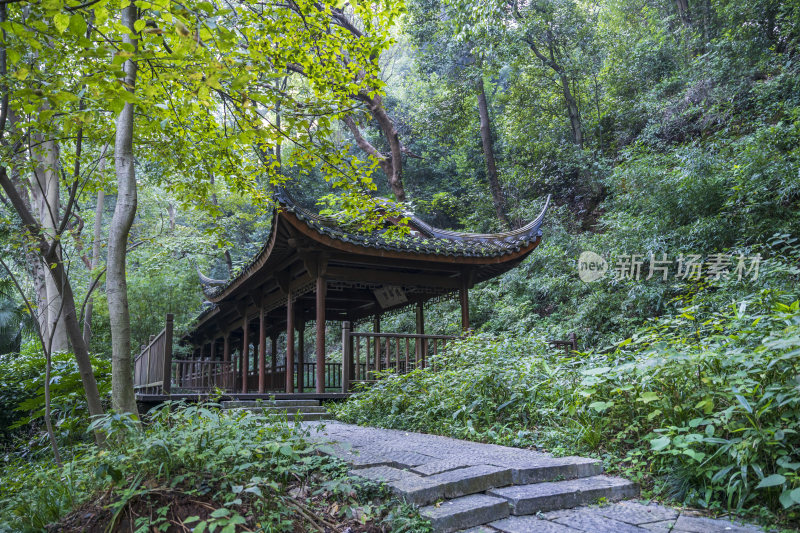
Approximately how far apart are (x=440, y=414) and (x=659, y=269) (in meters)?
6.54

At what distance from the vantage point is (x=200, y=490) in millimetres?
2381

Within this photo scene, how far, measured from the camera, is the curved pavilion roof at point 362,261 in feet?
24.6

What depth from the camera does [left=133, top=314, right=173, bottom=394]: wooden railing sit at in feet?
21.9

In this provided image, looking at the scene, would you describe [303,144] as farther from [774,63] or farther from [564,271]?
[774,63]

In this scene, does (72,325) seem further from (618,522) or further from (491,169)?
(491,169)

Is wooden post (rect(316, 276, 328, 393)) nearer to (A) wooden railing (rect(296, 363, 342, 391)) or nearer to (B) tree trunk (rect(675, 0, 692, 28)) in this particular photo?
(A) wooden railing (rect(296, 363, 342, 391))

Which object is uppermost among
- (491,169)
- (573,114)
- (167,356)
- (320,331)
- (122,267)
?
(573,114)

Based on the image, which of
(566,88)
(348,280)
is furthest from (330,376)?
(566,88)

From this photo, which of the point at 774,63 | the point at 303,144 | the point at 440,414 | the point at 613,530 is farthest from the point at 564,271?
the point at 613,530

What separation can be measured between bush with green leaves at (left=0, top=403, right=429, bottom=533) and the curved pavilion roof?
419 centimetres

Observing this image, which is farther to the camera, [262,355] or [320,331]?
[262,355]

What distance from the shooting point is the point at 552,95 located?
17047 mm

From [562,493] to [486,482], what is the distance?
1.33ft

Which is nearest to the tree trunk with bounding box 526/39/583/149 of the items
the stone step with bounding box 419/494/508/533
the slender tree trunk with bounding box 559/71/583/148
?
the slender tree trunk with bounding box 559/71/583/148
